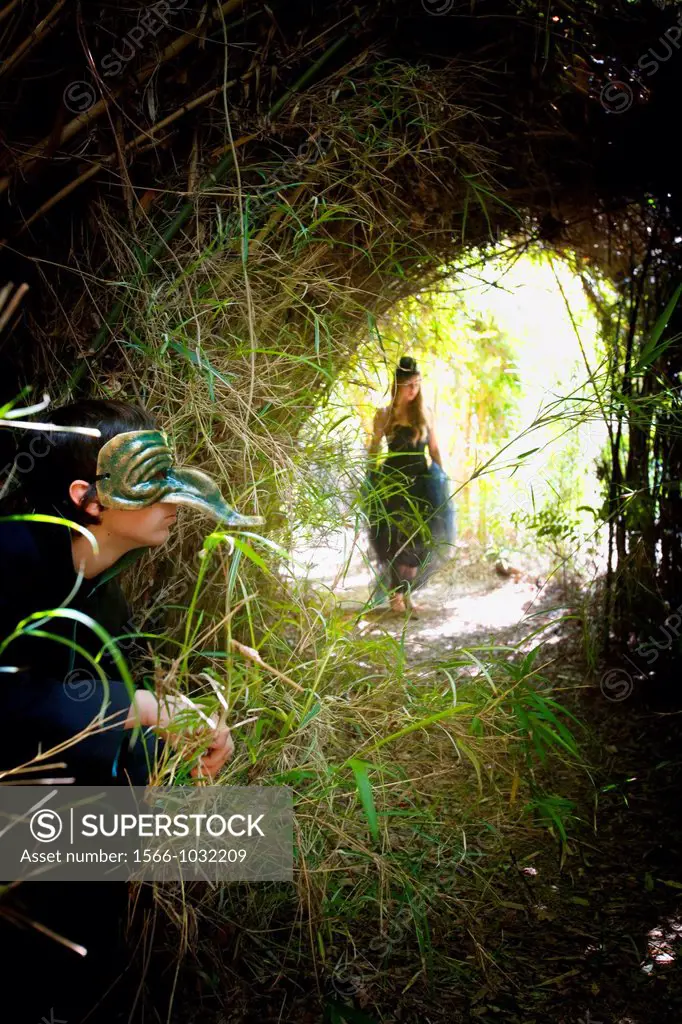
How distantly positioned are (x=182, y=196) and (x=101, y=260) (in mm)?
276

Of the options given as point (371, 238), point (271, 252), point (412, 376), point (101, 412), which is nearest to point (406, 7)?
point (371, 238)

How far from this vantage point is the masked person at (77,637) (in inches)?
49.0

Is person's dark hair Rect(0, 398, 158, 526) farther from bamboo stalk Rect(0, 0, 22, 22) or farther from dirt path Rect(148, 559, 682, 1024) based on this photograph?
bamboo stalk Rect(0, 0, 22, 22)

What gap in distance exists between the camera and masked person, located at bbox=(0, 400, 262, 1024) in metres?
1.24

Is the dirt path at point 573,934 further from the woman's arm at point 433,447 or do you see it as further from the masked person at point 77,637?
the woman's arm at point 433,447

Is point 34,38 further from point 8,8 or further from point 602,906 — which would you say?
point 602,906

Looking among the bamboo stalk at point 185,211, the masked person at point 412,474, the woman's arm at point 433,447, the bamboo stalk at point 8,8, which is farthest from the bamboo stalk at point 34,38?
the woman's arm at point 433,447

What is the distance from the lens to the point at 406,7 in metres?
2.15

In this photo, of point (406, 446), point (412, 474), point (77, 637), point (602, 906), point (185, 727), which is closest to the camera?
point (185, 727)

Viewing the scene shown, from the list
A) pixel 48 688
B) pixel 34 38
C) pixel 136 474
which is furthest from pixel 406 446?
pixel 48 688

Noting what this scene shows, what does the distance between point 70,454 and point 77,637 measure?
0.35 meters

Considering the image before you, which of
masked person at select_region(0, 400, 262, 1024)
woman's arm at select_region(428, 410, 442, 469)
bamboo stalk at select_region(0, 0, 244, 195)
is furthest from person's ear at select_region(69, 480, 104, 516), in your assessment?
woman's arm at select_region(428, 410, 442, 469)

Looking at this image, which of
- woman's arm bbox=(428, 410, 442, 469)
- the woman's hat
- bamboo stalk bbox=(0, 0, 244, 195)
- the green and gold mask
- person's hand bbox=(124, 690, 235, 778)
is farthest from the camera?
woman's arm bbox=(428, 410, 442, 469)

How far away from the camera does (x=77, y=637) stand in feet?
4.78
